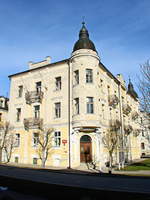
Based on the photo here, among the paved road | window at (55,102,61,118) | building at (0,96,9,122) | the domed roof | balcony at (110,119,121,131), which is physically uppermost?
the domed roof

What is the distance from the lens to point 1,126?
3334 centimetres

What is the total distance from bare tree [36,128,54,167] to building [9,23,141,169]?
0.53 m

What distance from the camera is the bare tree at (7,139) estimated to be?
104 ft

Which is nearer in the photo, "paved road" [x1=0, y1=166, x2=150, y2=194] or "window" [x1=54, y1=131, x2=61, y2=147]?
"paved road" [x1=0, y1=166, x2=150, y2=194]

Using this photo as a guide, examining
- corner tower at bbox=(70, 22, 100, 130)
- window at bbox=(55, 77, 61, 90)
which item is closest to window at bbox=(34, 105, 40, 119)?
window at bbox=(55, 77, 61, 90)

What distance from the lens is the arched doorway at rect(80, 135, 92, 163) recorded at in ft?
86.2

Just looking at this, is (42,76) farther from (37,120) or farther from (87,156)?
(87,156)

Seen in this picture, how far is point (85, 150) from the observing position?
26.4 meters

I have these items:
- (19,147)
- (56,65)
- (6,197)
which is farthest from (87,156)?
(6,197)

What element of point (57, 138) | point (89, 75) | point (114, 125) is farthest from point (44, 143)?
point (114, 125)

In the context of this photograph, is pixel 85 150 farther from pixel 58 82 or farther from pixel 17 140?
pixel 17 140

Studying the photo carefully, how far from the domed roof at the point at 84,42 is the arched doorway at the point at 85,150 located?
11.4 meters

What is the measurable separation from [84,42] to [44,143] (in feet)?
45.9

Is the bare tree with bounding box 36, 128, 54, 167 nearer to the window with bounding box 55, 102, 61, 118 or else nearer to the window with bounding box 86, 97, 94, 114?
the window with bounding box 55, 102, 61, 118
